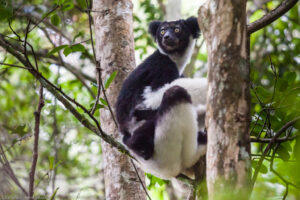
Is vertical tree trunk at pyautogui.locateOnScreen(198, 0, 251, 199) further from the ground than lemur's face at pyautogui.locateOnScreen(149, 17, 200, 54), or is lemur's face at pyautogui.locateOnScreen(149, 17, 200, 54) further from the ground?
lemur's face at pyautogui.locateOnScreen(149, 17, 200, 54)

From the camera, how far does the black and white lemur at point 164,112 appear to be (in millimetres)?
2906

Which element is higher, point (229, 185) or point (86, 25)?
point (86, 25)

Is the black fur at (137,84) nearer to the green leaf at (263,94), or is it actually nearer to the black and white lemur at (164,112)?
the black and white lemur at (164,112)

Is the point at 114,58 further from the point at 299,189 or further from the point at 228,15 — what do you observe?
the point at 299,189

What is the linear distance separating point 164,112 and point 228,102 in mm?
1205

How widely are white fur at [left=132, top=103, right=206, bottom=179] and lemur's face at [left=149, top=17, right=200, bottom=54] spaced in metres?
1.32

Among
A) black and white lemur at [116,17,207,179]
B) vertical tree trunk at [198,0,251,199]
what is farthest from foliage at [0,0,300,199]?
vertical tree trunk at [198,0,251,199]

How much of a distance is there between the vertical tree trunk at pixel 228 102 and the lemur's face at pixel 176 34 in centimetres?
209

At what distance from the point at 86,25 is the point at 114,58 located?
3.13 meters

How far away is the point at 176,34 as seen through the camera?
4.18 m

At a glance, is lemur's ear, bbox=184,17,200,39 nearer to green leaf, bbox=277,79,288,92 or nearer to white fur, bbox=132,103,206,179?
white fur, bbox=132,103,206,179

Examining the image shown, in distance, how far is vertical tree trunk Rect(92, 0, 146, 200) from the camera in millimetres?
3287

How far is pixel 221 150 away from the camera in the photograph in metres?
1.72

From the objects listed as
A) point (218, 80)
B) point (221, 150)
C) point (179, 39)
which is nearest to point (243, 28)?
point (218, 80)
